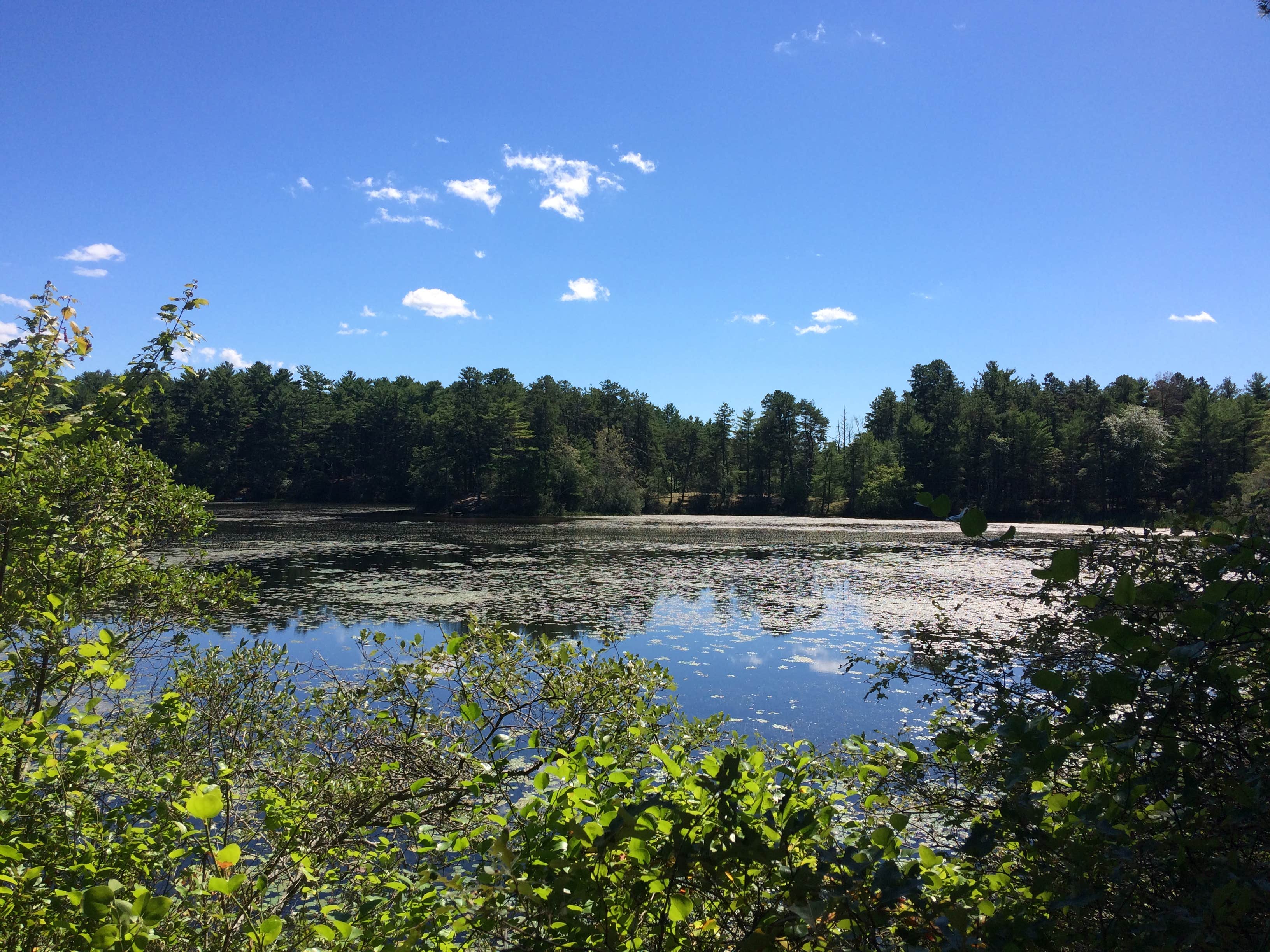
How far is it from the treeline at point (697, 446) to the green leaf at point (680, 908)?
5680cm

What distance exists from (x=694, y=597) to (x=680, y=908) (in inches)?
642

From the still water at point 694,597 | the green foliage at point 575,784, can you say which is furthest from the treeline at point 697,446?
the green foliage at point 575,784

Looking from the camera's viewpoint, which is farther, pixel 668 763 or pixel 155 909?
pixel 668 763

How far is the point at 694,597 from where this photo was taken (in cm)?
1745

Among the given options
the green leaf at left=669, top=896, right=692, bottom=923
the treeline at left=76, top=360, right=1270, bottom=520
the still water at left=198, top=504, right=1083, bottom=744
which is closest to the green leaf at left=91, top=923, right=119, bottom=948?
the green leaf at left=669, top=896, right=692, bottom=923

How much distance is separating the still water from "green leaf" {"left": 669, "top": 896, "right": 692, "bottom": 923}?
146 cm

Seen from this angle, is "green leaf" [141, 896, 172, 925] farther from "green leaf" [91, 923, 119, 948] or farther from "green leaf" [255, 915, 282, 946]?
"green leaf" [255, 915, 282, 946]

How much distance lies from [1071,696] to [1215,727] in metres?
0.86

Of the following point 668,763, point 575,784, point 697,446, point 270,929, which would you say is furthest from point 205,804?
point 697,446

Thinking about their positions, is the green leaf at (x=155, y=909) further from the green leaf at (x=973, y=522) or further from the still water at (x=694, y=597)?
the still water at (x=694, y=597)

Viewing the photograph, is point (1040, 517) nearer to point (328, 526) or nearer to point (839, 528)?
point (839, 528)

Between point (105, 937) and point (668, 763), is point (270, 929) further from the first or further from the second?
point (668, 763)

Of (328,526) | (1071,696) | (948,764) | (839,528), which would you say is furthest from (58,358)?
(839,528)

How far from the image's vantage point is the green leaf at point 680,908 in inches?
53.3
